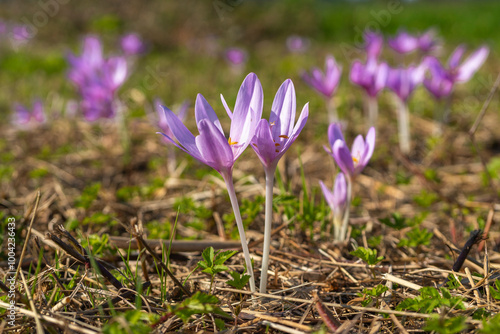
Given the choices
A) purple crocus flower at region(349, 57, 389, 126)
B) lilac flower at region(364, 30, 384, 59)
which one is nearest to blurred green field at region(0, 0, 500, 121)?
lilac flower at region(364, 30, 384, 59)

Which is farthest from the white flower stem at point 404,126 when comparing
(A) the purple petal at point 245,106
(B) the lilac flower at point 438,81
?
(A) the purple petal at point 245,106

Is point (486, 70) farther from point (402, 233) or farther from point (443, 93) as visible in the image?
point (402, 233)

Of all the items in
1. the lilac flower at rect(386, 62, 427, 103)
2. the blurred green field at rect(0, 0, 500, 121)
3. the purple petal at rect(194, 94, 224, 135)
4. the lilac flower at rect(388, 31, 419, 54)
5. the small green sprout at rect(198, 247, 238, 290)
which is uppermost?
the purple petal at rect(194, 94, 224, 135)

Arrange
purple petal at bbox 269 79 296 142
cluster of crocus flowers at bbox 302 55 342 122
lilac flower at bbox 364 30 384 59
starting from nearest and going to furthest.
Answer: purple petal at bbox 269 79 296 142 < cluster of crocus flowers at bbox 302 55 342 122 < lilac flower at bbox 364 30 384 59

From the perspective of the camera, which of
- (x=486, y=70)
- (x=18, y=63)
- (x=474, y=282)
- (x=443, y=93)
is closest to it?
(x=474, y=282)

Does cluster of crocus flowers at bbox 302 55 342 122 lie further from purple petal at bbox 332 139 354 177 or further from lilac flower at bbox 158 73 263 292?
lilac flower at bbox 158 73 263 292

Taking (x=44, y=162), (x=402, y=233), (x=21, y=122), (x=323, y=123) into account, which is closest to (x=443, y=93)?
(x=323, y=123)
